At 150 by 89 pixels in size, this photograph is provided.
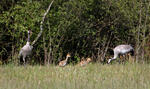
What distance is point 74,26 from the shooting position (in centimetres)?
1422

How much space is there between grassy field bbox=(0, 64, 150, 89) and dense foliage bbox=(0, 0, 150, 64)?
12.4 feet

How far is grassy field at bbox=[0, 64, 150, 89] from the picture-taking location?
21.3 feet

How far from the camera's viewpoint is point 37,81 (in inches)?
284

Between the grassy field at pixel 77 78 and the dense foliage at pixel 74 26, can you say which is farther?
the dense foliage at pixel 74 26

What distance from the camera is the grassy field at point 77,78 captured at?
6500 mm

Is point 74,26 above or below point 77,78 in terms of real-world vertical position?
above

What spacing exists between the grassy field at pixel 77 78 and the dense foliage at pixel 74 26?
3.79m

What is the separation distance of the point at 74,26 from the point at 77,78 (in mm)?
6840

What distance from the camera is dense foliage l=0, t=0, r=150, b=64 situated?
13.3 m

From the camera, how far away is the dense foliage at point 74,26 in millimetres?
13344

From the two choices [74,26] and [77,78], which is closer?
[77,78]

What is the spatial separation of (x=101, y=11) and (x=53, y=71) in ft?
22.1

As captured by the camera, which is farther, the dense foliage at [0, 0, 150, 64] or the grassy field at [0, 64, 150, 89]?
the dense foliage at [0, 0, 150, 64]

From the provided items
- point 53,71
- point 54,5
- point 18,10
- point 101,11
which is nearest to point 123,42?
point 101,11
